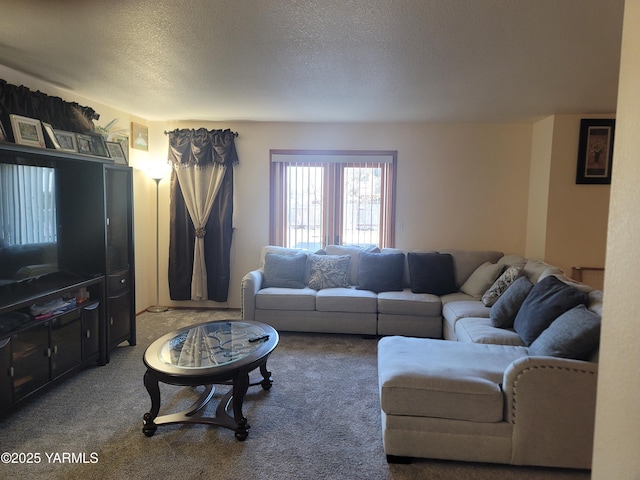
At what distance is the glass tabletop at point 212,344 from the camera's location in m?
2.42

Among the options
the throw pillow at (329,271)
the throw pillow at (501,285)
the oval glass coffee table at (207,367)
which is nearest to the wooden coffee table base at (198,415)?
the oval glass coffee table at (207,367)

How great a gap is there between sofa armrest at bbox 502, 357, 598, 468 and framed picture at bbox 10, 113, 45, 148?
3.36m

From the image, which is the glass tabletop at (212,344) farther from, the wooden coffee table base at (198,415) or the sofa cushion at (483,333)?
the sofa cushion at (483,333)

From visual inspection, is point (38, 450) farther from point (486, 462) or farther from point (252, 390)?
point (486, 462)

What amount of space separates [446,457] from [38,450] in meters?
2.24

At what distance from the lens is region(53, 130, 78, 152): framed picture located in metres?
3.12

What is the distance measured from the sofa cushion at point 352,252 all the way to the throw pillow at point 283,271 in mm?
422

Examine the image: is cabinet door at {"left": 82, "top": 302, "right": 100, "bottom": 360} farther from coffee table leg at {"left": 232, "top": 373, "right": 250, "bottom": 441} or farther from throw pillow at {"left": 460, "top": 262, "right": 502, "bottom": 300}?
throw pillow at {"left": 460, "top": 262, "right": 502, "bottom": 300}

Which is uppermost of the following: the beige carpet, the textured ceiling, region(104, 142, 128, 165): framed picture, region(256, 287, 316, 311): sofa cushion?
the textured ceiling

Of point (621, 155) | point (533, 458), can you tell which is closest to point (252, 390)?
point (533, 458)

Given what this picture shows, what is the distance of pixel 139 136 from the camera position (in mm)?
4816

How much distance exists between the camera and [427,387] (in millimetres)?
2104

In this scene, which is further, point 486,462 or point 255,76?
point 255,76

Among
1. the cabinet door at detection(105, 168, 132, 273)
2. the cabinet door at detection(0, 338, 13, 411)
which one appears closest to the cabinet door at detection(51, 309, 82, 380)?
the cabinet door at detection(0, 338, 13, 411)
